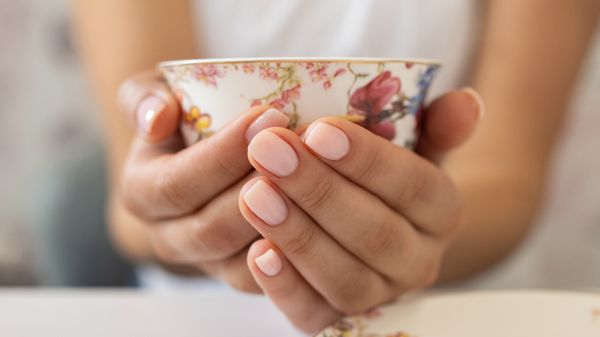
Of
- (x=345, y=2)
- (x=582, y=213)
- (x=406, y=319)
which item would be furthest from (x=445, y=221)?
(x=582, y=213)

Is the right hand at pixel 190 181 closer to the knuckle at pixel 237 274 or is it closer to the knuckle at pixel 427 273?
the knuckle at pixel 237 274

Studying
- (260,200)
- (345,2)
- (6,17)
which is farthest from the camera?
(6,17)

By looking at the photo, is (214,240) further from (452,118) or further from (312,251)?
(452,118)

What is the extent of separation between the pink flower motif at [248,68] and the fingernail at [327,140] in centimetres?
5

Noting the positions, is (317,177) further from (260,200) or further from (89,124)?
(89,124)

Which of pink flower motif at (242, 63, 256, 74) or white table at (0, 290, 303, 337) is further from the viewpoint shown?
white table at (0, 290, 303, 337)

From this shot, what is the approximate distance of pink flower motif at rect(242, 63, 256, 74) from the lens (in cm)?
36

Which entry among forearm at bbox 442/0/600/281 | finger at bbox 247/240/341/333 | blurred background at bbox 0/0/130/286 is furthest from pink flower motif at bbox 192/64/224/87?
blurred background at bbox 0/0/130/286

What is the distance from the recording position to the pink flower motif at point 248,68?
1.18 ft

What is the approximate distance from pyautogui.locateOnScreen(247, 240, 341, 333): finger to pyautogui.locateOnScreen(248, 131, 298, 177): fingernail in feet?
0.21

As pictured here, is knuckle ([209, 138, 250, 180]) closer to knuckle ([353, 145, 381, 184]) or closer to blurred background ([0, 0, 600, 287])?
knuckle ([353, 145, 381, 184])

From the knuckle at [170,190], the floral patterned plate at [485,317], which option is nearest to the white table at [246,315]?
the floral patterned plate at [485,317]

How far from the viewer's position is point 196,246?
444 millimetres

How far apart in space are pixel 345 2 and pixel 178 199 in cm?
44
